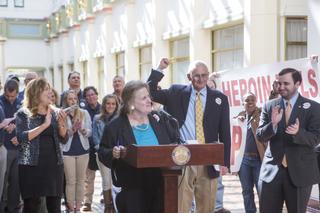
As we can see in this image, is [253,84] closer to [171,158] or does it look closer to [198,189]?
[198,189]

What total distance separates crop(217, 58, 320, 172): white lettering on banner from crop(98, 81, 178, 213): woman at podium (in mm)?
3071

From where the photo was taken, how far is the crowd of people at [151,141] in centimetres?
444

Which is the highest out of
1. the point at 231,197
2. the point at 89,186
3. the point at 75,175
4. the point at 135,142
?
the point at 135,142

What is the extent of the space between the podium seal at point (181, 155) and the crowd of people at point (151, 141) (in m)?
0.38

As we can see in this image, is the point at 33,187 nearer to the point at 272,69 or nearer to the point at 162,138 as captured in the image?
the point at 162,138

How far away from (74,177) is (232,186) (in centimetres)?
330

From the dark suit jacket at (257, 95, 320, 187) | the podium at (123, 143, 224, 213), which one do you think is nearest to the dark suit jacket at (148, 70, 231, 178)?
the dark suit jacket at (257, 95, 320, 187)

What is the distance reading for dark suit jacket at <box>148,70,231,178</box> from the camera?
18.2 ft

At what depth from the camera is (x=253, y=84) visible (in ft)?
26.5

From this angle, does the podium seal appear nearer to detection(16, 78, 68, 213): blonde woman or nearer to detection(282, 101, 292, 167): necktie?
detection(282, 101, 292, 167): necktie

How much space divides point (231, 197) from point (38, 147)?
3.86m

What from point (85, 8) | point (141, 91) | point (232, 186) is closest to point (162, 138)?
point (141, 91)

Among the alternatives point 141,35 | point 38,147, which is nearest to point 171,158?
point 38,147

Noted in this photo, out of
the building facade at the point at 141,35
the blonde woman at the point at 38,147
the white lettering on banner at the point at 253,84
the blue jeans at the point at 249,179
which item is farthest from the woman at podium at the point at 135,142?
the building facade at the point at 141,35
